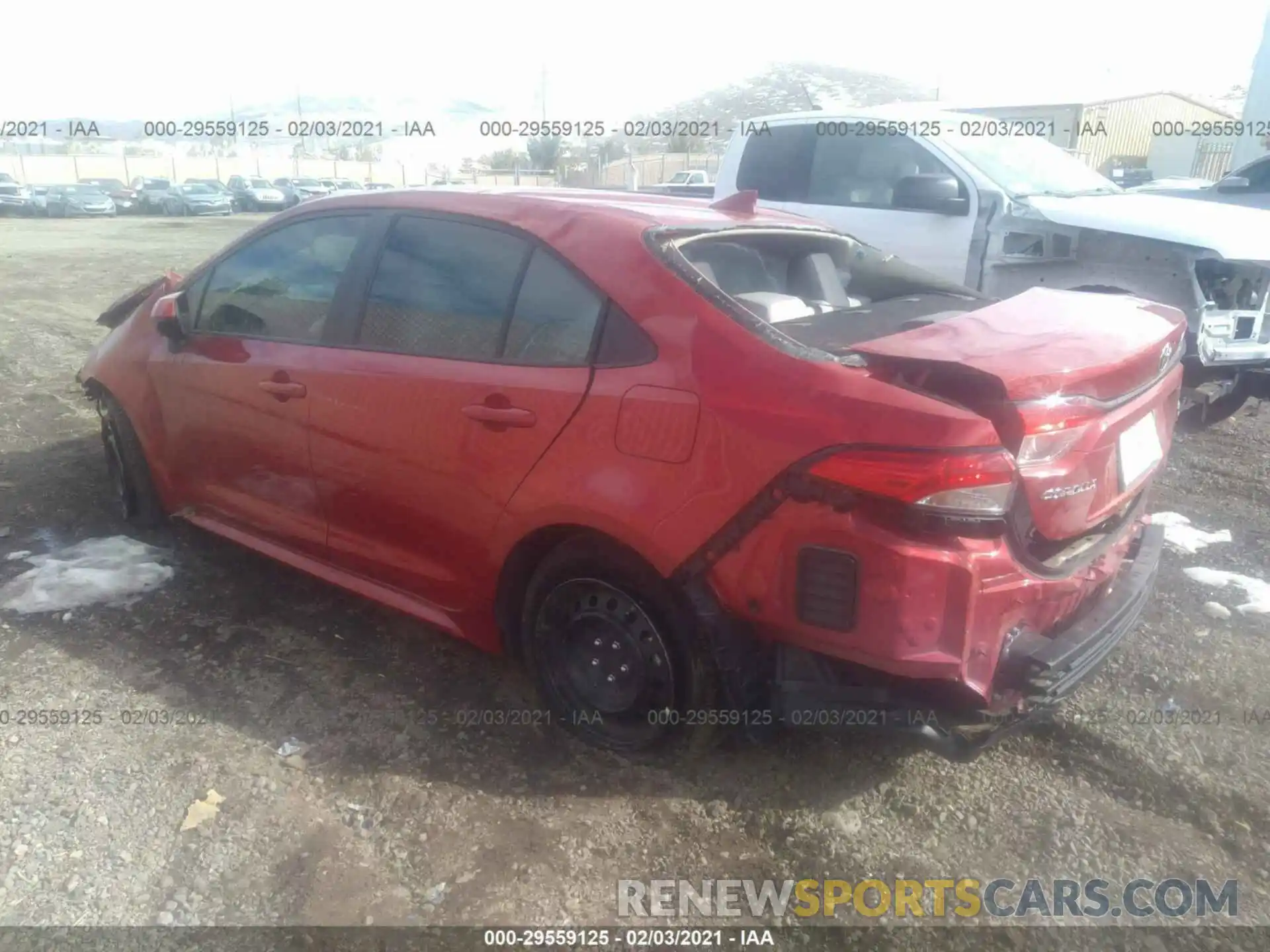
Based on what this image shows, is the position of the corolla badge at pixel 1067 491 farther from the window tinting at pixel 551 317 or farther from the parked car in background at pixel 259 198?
the parked car in background at pixel 259 198

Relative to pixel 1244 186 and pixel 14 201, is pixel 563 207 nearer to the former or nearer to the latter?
pixel 1244 186

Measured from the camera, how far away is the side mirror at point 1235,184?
31.1ft

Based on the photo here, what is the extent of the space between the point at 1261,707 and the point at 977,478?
1834 mm

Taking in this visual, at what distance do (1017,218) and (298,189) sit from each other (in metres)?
40.0

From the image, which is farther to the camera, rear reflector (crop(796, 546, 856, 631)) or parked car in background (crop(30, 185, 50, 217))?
parked car in background (crop(30, 185, 50, 217))

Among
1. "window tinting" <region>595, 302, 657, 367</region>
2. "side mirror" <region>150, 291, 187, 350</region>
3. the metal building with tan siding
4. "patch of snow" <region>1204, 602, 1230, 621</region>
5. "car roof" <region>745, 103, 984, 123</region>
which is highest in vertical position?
the metal building with tan siding

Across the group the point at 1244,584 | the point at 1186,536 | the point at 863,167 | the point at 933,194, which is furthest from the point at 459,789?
the point at 863,167

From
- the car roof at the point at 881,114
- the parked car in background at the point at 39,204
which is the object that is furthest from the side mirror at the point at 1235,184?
the parked car in background at the point at 39,204

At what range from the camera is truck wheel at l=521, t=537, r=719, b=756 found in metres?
2.52

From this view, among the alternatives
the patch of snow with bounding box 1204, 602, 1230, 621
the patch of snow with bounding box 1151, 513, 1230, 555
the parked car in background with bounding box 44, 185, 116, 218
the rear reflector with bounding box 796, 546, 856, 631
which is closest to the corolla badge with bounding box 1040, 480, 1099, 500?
the rear reflector with bounding box 796, 546, 856, 631

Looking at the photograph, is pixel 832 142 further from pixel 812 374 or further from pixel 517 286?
pixel 812 374

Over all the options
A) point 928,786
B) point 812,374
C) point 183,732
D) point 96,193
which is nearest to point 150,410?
point 183,732

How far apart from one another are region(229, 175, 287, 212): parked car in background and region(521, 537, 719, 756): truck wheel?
37536 mm

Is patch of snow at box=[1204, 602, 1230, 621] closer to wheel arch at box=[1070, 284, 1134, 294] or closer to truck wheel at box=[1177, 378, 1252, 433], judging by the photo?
truck wheel at box=[1177, 378, 1252, 433]
